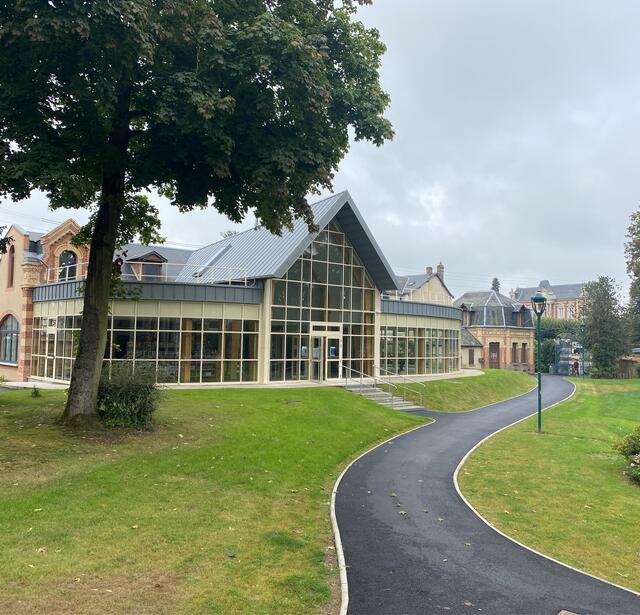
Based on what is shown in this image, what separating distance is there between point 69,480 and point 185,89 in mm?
8662

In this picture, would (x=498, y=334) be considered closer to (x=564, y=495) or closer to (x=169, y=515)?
(x=564, y=495)

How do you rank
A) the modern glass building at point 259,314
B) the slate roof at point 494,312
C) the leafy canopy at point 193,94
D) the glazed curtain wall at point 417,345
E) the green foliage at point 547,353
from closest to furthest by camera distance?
the leafy canopy at point 193,94 → the modern glass building at point 259,314 → the glazed curtain wall at point 417,345 → the slate roof at point 494,312 → the green foliage at point 547,353

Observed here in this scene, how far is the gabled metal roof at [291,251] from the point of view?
2769cm

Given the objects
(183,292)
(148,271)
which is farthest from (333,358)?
(148,271)

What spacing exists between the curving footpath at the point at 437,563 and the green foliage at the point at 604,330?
4956 centimetres

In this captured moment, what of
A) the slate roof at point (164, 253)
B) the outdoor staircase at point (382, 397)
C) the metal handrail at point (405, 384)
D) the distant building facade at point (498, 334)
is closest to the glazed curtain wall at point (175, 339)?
the outdoor staircase at point (382, 397)

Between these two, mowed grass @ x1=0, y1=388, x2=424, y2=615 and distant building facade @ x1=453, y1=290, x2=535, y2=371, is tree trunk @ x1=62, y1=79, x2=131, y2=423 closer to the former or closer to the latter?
mowed grass @ x1=0, y1=388, x2=424, y2=615

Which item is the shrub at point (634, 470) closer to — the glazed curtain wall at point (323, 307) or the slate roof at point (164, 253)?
the glazed curtain wall at point (323, 307)

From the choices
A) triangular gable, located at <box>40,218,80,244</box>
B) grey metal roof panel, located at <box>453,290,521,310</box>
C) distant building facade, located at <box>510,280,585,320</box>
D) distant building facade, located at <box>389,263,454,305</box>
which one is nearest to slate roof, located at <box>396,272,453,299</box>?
distant building facade, located at <box>389,263,454,305</box>

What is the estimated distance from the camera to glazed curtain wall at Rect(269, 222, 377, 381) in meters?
28.6

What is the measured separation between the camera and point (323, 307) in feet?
99.6

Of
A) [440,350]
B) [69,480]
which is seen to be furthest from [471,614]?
[440,350]

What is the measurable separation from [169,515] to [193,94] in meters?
8.65

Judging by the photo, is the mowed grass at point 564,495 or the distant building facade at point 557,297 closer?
the mowed grass at point 564,495
